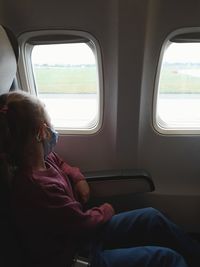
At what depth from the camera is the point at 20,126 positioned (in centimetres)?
107

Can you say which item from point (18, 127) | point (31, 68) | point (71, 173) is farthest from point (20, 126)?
point (31, 68)

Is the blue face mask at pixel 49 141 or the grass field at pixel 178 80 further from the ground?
the grass field at pixel 178 80

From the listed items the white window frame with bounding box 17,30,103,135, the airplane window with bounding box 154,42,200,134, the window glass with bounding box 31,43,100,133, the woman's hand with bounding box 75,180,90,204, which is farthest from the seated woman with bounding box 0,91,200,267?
the airplane window with bounding box 154,42,200,134

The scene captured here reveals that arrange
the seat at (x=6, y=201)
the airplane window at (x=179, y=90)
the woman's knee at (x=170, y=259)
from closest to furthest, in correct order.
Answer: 1. the seat at (x=6, y=201)
2. the woman's knee at (x=170, y=259)
3. the airplane window at (x=179, y=90)

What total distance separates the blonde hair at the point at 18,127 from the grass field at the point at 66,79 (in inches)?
29.6

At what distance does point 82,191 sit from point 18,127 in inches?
20.1

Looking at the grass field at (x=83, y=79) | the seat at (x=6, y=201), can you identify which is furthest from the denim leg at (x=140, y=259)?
the grass field at (x=83, y=79)

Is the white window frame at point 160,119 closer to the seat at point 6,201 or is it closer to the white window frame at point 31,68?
the white window frame at point 31,68

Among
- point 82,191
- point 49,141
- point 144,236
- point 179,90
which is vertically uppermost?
point 179,90

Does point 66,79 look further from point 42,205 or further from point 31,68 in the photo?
point 42,205

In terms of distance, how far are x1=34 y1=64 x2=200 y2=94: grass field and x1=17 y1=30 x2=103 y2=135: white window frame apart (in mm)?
76

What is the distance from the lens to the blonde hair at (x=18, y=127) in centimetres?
105

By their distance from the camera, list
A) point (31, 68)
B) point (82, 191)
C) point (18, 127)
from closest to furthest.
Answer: point (18, 127)
point (82, 191)
point (31, 68)

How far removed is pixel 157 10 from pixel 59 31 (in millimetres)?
492
